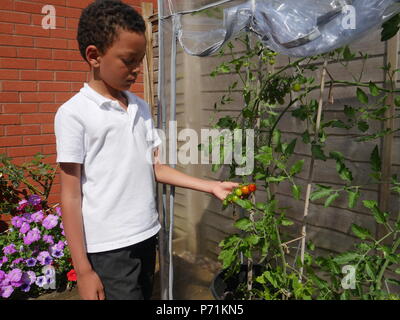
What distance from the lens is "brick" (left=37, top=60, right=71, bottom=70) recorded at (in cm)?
314

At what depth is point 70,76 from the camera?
130 inches

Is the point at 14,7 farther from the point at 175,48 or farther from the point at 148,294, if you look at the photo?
the point at 148,294

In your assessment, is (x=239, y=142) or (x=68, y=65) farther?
(x=68, y=65)

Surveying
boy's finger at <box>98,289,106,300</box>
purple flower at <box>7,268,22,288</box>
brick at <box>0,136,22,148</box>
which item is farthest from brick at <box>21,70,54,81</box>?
boy's finger at <box>98,289,106,300</box>

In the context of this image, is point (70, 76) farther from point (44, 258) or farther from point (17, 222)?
point (44, 258)

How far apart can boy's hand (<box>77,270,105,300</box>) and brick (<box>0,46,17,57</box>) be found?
7.97 ft

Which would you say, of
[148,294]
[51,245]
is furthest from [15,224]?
[148,294]

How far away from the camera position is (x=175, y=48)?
1707mm

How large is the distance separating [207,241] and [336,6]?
2.02m

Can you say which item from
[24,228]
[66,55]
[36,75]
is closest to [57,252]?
[24,228]

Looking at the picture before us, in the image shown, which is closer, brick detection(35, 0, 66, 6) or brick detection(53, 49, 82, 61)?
brick detection(35, 0, 66, 6)

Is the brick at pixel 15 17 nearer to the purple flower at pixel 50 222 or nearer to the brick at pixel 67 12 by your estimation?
the brick at pixel 67 12

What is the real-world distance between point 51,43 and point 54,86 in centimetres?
37

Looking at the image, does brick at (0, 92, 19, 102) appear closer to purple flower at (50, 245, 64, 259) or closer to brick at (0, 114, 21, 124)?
brick at (0, 114, 21, 124)
